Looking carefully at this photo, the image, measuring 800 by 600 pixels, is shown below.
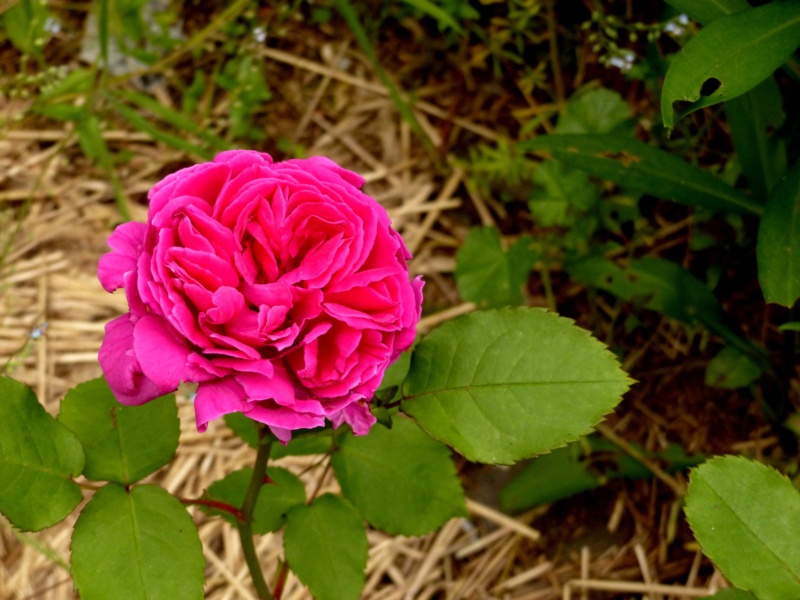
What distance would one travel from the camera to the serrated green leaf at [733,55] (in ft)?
3.27

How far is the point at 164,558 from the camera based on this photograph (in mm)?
830

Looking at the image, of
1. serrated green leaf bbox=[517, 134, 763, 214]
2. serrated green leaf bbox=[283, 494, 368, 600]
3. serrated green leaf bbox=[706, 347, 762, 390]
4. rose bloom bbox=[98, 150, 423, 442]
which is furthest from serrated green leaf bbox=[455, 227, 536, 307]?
rose bloom bbox=[98, 150, 423, 442]

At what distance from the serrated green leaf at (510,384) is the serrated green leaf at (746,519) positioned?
163 mm

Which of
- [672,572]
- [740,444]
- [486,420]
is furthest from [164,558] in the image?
[740,444]

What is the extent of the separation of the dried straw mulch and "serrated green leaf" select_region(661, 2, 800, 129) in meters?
0.87

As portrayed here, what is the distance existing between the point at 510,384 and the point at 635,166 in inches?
25.4

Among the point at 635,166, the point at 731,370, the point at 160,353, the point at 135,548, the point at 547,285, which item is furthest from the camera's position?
the point at 547,285

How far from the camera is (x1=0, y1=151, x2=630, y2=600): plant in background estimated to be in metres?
0.74

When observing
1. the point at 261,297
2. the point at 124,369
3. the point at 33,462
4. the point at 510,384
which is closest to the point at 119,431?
the point at 33,462

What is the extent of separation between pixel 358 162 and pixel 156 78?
56 centimetres

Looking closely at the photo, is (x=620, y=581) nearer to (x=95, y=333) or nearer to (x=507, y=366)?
(x=507, y=366)

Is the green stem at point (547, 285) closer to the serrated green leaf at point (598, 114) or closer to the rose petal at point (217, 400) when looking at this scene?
the serrated green leaf at point (598, 114)

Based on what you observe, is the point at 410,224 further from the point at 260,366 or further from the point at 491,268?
the point at 260,366

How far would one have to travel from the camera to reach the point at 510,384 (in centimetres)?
85
